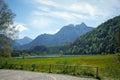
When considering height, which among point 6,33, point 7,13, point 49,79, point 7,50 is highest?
point 7,13

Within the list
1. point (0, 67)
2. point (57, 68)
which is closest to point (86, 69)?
point (57, 68)

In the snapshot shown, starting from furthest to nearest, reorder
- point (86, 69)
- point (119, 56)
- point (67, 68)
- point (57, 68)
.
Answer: point (119, 56) → point (57, 68) → point (67, 68) → point (86, 69)

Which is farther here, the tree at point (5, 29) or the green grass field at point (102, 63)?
the tree at point (5, 29)

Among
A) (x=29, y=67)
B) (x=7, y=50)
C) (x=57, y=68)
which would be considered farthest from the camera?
(x=7, y=50)

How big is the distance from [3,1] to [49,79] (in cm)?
3498

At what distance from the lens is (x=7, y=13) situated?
54875 mm

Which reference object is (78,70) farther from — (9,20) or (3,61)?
(9,20)

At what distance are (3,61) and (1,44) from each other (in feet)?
16.0

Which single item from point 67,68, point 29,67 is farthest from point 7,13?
point 67,68

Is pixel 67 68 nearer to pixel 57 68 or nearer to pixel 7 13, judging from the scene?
pixel 57 68

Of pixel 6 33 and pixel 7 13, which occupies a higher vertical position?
pixel 7 13

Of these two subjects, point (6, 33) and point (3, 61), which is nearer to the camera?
point (3, 61)

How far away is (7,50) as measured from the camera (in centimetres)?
5344

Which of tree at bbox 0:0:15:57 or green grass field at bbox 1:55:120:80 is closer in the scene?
green grass field at bbox 1:55:120:80
